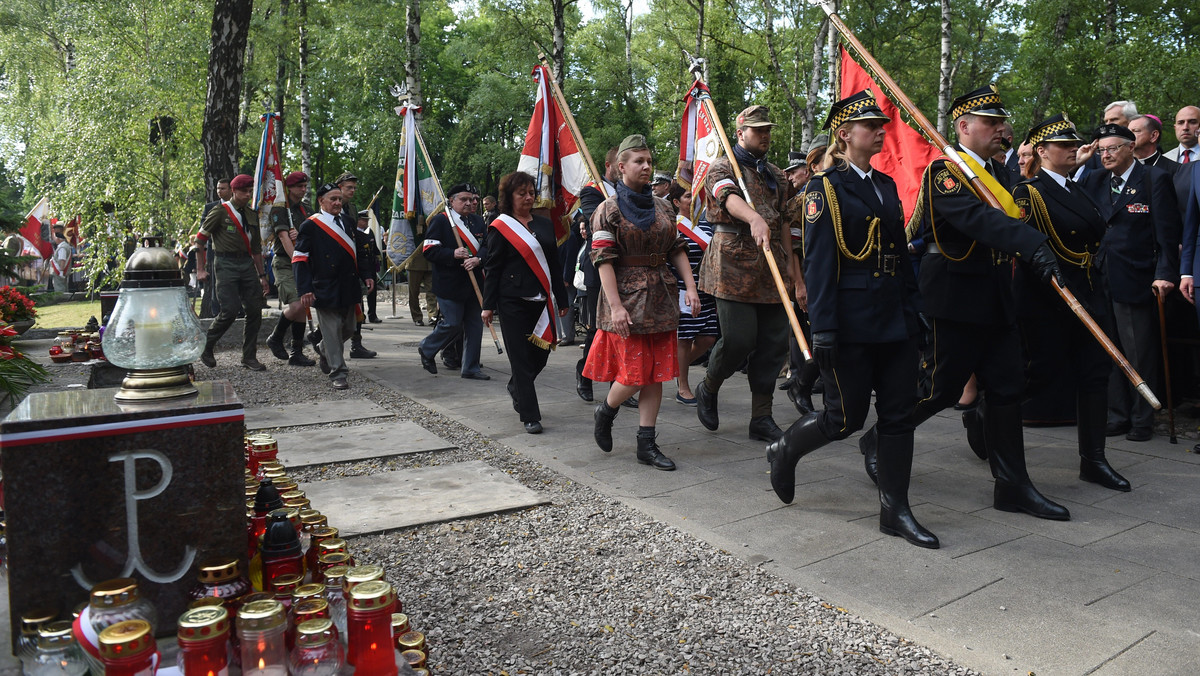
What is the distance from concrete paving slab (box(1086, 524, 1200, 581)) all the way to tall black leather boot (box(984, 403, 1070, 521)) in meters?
0.39

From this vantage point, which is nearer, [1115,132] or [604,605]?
[604,605]

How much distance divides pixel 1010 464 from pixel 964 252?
3.67 ft

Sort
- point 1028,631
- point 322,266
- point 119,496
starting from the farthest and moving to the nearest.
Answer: point 322,266 → point 1028,631 → point 119,496

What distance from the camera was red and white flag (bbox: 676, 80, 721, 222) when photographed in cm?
636

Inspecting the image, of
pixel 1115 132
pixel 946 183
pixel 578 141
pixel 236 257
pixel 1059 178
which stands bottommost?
pixel 236 257

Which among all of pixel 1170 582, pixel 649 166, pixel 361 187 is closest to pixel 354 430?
pixel 649 166

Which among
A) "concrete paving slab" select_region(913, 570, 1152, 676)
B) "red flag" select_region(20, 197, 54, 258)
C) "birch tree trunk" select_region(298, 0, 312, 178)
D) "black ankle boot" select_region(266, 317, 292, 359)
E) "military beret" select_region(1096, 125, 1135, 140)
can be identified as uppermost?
"birch tree trunk" select_region(298, 0, 312, 178)

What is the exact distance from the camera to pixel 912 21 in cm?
2847

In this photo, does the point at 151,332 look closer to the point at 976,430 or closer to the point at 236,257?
the point at 976,430

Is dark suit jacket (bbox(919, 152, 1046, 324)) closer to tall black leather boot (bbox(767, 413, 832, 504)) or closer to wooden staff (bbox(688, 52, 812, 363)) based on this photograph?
wooden staff (bbox(688, 52, 812, 363))

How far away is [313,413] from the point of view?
7246 millimetres

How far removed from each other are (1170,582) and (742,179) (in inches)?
133

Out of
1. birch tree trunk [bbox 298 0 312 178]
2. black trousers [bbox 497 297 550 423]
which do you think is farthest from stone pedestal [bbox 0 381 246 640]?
birch tree trunk [bbox 298 0 312 178]

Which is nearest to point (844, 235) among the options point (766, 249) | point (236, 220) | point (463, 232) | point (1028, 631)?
point (766, 249)
